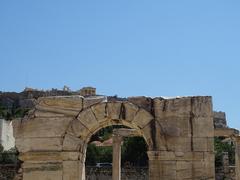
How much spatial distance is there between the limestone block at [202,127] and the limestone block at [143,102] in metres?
0.97

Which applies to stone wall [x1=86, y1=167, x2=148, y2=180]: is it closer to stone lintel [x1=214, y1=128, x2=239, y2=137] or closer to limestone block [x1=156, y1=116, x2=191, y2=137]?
stone lintel [x1=214, y1=128, x2=239, y2=137]

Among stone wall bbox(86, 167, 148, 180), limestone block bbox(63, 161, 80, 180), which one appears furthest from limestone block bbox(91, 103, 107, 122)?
stone wall bbox(86, 167, 148, 180)

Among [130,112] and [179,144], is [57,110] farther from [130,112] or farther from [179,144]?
[179,144]

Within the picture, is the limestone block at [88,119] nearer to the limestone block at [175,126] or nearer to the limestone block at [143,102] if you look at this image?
the limestone block at [143,102]

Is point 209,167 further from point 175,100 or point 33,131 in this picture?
point 33,131

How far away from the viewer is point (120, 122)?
10.2m

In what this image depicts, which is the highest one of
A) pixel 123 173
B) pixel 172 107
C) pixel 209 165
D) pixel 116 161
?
pixel 172 107

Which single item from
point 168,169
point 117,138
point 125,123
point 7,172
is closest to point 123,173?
point 7,172

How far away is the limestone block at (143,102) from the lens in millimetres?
10000

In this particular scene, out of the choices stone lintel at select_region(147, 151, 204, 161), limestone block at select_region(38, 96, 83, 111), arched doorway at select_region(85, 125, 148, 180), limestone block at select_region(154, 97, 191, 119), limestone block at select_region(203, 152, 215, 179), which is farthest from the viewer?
arched doorway at select_region(85, 125, 148, 180)

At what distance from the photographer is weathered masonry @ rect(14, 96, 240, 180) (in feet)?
31.8

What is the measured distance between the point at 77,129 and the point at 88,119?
31 centimetres

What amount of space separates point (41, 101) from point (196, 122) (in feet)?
11.0

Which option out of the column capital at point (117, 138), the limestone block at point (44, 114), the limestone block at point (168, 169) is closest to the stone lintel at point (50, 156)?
the limestone block at point (44, 114)
